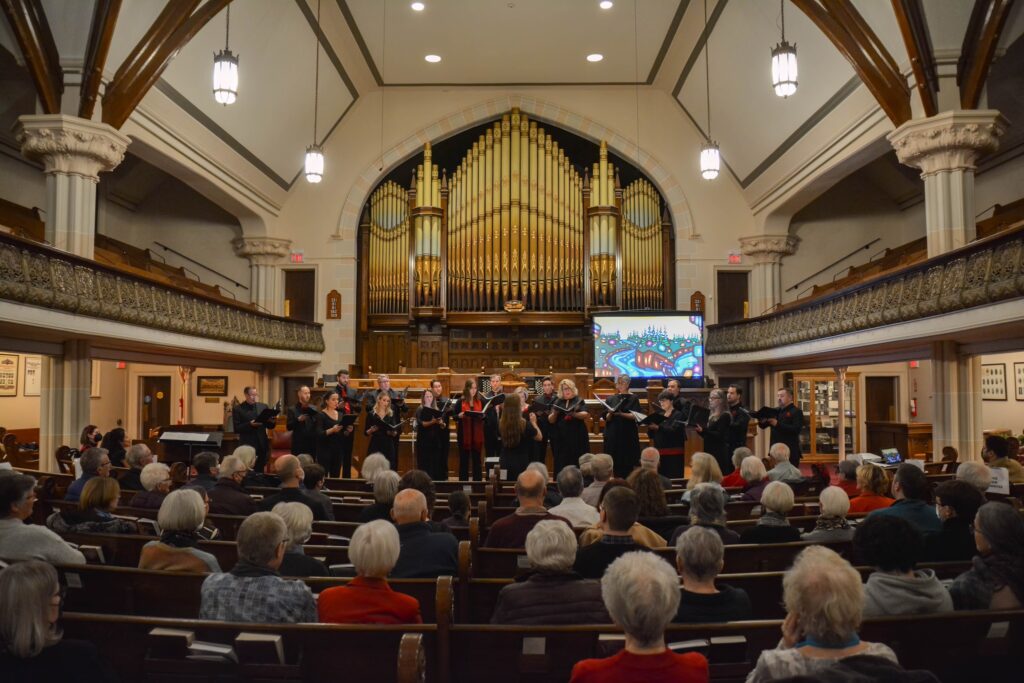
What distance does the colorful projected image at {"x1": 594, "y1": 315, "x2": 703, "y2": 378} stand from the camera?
13969 millimetres

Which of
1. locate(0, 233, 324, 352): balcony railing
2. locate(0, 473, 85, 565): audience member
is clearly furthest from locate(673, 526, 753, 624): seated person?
locate(0, 233, 324, 352): balcony railing

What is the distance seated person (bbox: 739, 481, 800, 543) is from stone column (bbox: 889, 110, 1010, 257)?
681cm

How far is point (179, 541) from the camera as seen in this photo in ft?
10.6

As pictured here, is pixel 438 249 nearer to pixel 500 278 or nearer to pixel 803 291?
pixel 500 278

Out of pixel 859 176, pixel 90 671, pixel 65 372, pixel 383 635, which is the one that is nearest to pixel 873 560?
pixel 383 635

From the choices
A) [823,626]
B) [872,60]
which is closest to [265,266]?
[872,60]

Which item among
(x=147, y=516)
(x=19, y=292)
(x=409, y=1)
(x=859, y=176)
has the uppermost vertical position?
(x=409, y=1)

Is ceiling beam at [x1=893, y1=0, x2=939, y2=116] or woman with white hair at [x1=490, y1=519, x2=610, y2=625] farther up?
ceiling beam at [x1=893, y1=0, x2=939, y2=116]

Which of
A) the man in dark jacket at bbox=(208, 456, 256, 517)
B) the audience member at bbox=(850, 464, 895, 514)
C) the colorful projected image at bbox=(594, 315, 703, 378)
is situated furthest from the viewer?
the colorful projected image at bbox=(594, 315, 703, 378)

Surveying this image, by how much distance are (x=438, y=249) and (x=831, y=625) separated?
48.1ft

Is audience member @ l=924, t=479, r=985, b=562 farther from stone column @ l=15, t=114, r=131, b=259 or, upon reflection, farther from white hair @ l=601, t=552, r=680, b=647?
stone column @ l=15, t=114, r=131, b=259

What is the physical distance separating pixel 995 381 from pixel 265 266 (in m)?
14.1

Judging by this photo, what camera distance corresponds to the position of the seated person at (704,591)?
2455mm

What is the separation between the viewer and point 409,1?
13.3m
